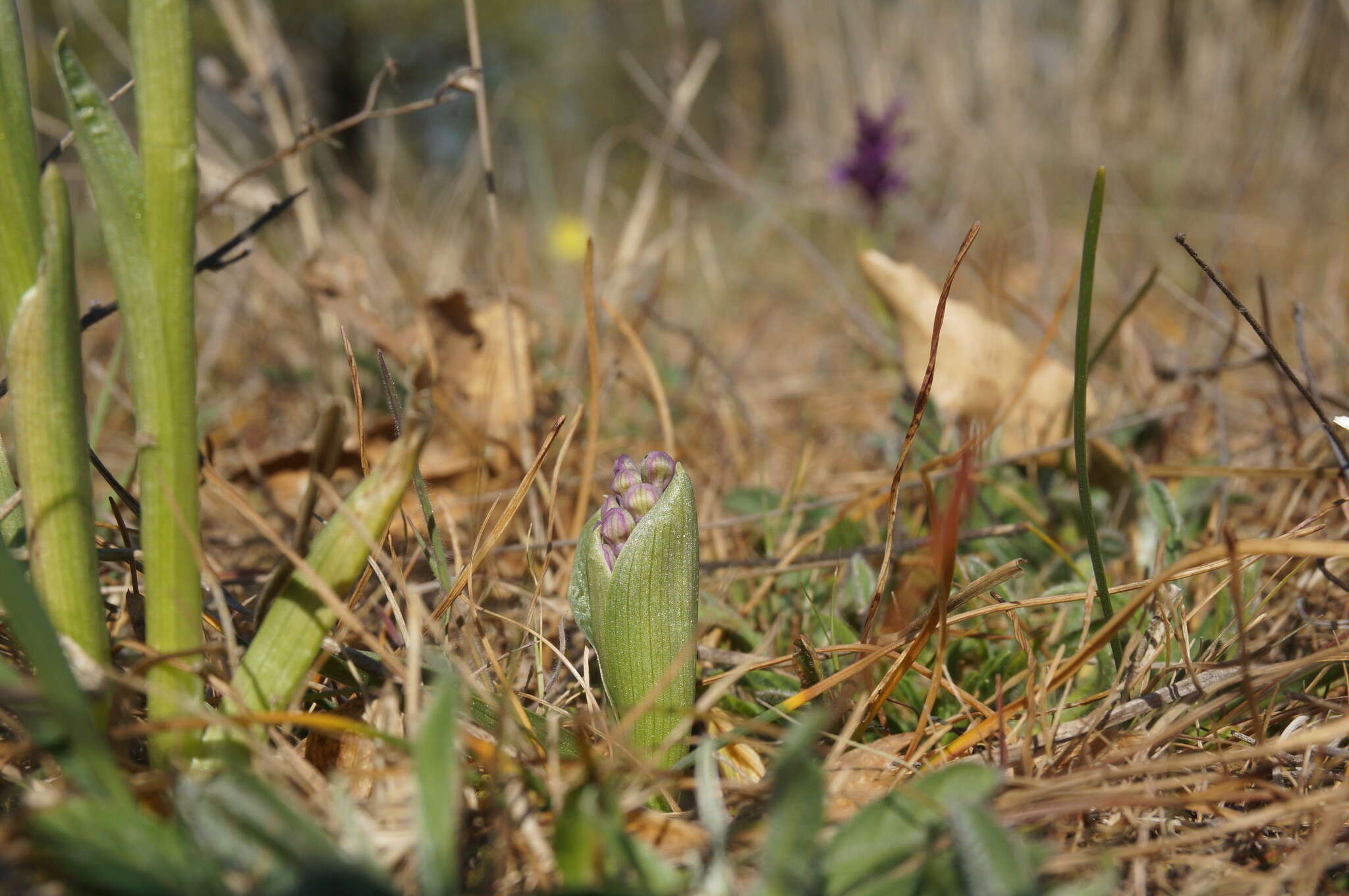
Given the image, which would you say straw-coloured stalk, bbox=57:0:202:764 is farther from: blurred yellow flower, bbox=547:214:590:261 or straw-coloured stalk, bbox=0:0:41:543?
blurred yellow flower, bbox=547:214:590:261

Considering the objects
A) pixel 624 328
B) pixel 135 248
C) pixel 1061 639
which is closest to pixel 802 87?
pixel 624 328

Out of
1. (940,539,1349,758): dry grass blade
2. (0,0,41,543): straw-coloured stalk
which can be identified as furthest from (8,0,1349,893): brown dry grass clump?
(0,0,41,543): straw-coloured stalk

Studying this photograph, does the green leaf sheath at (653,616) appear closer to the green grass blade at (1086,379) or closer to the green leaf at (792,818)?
the green leaf at (792,818)

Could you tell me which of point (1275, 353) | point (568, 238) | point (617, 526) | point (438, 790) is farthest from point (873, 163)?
point (438, 790)

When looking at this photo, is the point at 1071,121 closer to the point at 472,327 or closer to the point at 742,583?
the point at 472,327

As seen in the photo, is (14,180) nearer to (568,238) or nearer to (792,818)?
(792,818)

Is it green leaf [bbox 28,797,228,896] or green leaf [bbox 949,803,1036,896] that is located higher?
green leaf [bbox 28,797,228,896]

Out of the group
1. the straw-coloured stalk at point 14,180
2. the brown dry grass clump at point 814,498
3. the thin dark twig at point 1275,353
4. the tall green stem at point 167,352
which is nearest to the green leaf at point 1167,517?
the brown dry grass clump at point 814,498
